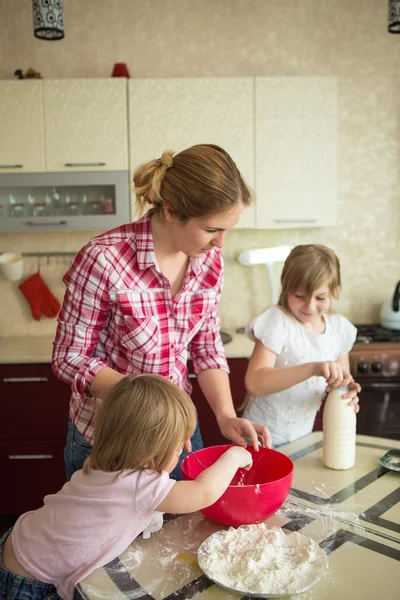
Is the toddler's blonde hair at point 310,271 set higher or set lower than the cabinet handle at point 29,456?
higher

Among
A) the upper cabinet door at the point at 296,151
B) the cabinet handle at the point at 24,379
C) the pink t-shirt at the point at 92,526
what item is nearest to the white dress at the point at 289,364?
the pink t-shirt at the point at 92,526

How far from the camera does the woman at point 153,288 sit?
1441mm

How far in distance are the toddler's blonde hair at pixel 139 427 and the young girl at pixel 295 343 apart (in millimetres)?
708

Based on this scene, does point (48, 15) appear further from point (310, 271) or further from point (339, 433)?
point (339, 433)

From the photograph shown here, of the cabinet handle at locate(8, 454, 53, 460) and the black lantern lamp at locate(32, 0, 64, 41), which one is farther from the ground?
the black lantern lamp at locate(32, 0, 64, 41)

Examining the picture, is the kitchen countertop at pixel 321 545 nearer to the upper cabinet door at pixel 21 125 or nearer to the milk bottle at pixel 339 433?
the milk bottle at pixel 339 433

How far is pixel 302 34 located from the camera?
319cm

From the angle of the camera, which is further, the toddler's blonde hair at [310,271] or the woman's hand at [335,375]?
the toddler's blonde hair at [310,271]

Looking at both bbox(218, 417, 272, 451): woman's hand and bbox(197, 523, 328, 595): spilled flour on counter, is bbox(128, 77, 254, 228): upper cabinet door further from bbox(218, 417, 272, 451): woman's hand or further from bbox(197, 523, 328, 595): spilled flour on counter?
bbox(197, 523, 328, 595): spilled flour on counter

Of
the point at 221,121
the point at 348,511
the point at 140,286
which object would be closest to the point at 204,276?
the point at 140,286

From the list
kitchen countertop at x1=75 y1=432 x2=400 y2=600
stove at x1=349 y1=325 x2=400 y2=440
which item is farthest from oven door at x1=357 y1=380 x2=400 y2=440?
kitchen countertop at x1=75 y1=432 x2=400 y2=600

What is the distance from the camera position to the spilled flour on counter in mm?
1061

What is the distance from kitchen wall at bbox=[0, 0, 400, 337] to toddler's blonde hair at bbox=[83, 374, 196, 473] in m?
2.16

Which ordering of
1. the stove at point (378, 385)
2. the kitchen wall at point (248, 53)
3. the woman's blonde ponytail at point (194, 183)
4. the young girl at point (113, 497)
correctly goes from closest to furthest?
1. the young girl at point (113, 497)
2. the woman's blonde ponytail at point (194, 183)
3. the stove at point (378, 385)
4. the kitchen wall at point (248, 53)
